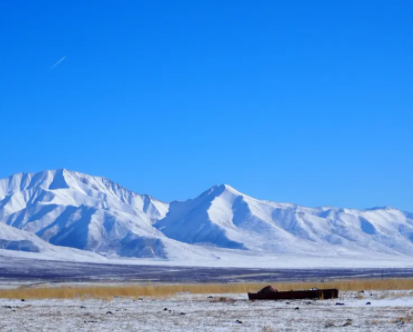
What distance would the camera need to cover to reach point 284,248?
18725 cm

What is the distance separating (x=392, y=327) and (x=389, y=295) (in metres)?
12.1

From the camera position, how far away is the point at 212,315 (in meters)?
18.2

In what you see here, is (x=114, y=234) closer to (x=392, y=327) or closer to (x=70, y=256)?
(x=70, y=256)

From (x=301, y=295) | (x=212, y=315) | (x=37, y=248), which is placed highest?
(x=37, y=248)

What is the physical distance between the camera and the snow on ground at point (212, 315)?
588 inches

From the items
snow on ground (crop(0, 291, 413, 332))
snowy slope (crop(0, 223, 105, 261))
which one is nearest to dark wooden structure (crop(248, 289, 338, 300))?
snow on ground (crop(0, 291, 413, 332))

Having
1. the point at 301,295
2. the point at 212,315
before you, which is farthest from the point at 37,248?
the point at 212,315

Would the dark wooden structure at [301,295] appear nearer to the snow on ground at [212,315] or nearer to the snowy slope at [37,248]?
the snow on ground at [212,315]

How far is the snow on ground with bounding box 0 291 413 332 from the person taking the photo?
1493 cm

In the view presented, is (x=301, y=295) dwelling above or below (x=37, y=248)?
below

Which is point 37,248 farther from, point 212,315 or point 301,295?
point 212,315

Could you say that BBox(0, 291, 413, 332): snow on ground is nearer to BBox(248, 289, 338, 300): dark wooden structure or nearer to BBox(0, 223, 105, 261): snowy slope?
BBox(248, 289, 338, 300): dark wooden structure

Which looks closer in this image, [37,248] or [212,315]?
[212,315]

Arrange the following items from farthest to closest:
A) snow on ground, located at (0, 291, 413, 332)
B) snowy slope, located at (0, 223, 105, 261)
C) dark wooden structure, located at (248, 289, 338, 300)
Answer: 1. snowy slope, located at (0, 223, 105, 261)
2. dark wooden structure, located at (248, 289, 338, 300)
3. snow on ground, located at (0, 291, 413, 332)
